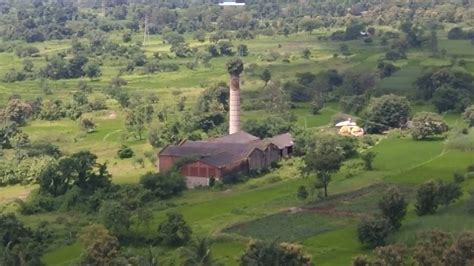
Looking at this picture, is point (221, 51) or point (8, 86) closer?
point (8, 86)

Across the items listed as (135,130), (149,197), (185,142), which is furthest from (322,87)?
(149,197)

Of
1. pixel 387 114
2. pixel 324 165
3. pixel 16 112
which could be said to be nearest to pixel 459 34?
pixel 387 114

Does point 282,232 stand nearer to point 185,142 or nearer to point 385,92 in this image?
point 185,142

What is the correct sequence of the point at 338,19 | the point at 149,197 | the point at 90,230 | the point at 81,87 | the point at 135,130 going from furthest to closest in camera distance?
1. the point at 338,19
2. the point at 81,87
3. the point at 135,130
4. the point at 149,197
5. the point at 90,230

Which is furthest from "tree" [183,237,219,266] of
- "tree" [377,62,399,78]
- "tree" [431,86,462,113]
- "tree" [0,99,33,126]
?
"tree" [377,62,399,78]

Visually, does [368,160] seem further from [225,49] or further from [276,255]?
[225,49]

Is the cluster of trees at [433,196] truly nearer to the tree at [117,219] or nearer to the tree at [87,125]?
the tree at [117,219]

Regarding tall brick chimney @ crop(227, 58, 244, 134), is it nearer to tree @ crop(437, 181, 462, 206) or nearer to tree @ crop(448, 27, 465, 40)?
tree @ crop(437, 181, 462, 206)
